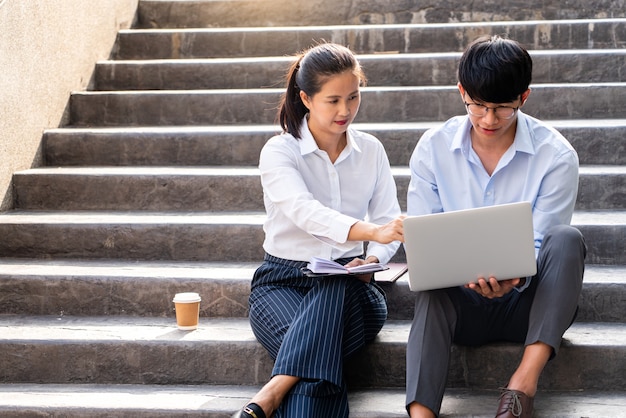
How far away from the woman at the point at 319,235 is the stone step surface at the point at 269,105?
4.15 ft

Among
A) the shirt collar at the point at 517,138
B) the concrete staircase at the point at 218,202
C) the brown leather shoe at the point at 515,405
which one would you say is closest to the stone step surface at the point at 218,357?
the concrete staircase at the point at 218,202

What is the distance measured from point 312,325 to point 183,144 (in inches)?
66.7

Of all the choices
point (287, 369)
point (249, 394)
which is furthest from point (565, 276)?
point (249, 394)

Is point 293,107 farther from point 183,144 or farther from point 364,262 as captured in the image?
point 183,144

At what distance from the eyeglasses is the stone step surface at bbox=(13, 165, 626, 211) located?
3.65 feet

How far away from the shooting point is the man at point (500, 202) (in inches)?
102

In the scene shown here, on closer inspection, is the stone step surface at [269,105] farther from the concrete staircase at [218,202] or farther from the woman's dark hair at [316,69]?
the woman's dark hair at [316,69]

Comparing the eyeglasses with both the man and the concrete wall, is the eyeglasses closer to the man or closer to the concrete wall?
the man

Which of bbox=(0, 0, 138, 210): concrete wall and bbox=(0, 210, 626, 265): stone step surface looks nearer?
bbox=(0, 210, 626, 265): stone step surface

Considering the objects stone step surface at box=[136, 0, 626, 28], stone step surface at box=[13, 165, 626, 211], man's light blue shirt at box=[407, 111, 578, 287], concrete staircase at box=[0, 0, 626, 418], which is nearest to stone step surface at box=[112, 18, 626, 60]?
concrete staircase at box=[0, 0, 626, 418]

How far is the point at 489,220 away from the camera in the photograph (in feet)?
8.11

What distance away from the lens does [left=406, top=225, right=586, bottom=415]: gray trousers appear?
2.58 meters

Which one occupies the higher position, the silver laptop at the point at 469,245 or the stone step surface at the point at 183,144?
the stone step surface at the point at 183,144

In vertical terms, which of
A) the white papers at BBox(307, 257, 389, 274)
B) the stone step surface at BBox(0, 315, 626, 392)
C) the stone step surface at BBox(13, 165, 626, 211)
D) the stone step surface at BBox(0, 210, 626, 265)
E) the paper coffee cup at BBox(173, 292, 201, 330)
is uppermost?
the stone step surface at BBox(13, 165, 626, 211)
